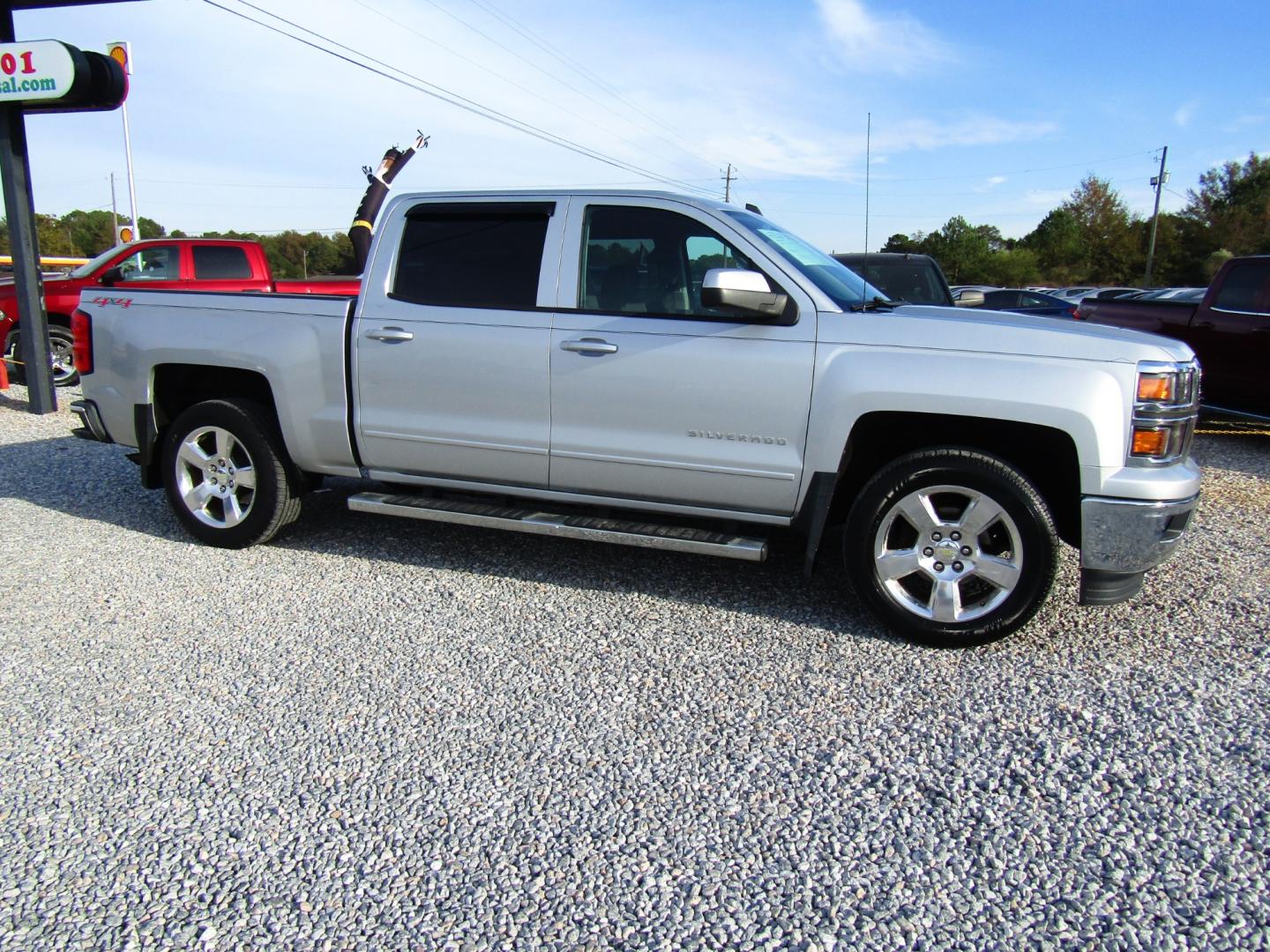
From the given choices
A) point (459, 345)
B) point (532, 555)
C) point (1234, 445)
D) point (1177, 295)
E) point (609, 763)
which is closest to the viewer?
point (609, 763)

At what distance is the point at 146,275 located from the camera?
11.6m

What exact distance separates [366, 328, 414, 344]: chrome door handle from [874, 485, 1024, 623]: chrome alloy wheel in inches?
100

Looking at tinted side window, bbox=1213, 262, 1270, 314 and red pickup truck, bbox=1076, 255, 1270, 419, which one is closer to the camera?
red pickup truck, bbox=1076, 255, 1270, 419

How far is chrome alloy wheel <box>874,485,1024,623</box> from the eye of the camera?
12.7 ft

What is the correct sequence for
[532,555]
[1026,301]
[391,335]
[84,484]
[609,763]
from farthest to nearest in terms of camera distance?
1. [1026,301]
2. [84,484]
3. [532,555]
4. [391,335]
5. [609,763]

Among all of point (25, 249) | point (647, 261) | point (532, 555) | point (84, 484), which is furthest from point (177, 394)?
point (25, 249)

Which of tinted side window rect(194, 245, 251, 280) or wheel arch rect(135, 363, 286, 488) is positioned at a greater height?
tinted side window rect(194, 245, 251, 280)

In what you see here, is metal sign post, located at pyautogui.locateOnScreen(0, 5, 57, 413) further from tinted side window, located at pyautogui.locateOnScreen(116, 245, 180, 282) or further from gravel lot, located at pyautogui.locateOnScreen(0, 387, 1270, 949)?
gravel lot, located at pyautogui.locateOnScreen(0, 387, 1270, 949)

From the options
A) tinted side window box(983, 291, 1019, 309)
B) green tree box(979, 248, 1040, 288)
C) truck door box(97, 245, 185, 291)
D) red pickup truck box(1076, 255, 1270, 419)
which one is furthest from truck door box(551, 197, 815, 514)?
A: green tree box(979, 248, 1040, 288)

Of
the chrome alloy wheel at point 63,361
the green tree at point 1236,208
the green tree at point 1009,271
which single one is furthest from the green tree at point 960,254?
the chrome alloy wheel at point 63,361

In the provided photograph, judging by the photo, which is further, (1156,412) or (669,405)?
(669,405)

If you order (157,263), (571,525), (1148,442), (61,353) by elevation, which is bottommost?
(571,525)

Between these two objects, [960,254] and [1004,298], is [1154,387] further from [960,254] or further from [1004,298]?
[960,254]

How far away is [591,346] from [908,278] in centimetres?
540
